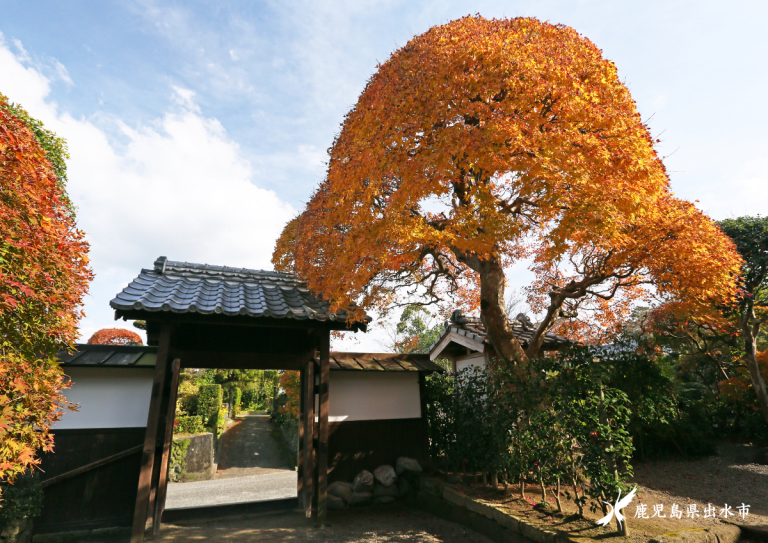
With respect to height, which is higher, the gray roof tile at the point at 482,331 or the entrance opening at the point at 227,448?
the gray roof tile at the point at 482,331

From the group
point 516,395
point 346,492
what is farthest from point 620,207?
point 346,492

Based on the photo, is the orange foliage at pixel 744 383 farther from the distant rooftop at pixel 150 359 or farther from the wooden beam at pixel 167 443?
the wooden beam at pixel 167 443

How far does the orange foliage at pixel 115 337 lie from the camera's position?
66.9ft

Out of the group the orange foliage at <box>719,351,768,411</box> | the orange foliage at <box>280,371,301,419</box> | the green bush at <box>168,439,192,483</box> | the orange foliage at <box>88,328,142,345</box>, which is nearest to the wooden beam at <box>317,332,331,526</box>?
the orange foliage at <box>280,371,301,419</box>

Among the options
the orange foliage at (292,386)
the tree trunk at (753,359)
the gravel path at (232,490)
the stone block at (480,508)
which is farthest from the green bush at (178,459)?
the tree trunk at (753,359)

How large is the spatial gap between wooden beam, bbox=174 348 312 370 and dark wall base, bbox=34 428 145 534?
1.22 m

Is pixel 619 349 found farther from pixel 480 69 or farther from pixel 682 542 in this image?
pixel 480 69

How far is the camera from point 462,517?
5.48 m

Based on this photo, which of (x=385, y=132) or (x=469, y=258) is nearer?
(x=385, y=132)

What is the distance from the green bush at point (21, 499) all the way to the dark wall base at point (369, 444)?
156 inches

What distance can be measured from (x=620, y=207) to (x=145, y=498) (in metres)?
7.42

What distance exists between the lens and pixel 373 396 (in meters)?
7.29

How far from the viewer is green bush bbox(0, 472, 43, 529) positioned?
4.42 metres

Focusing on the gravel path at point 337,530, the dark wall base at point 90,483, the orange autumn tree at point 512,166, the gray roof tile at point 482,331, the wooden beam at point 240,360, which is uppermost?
the orange autumn tree at point 512,166
